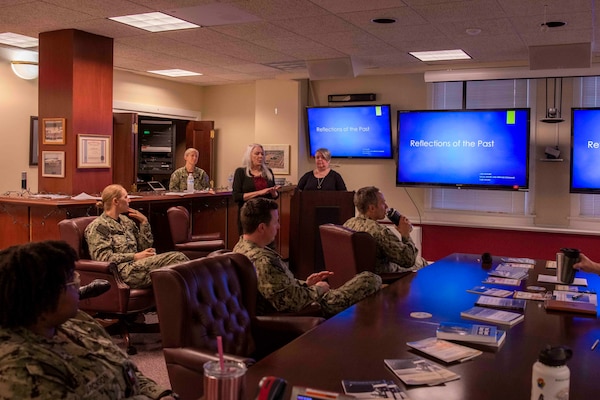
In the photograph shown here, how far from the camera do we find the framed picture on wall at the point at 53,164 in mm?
6145

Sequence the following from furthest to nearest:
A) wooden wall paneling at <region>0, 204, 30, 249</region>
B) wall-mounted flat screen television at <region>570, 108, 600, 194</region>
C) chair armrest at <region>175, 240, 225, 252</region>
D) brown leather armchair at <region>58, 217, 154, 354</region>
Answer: wall-mounted flat screen television at <region>570, 108, 600, 194</region> < chair armrest at <region>175, 240, 225, 252</region> < wooden wall paneling at <region>0, 204, 30, 249</region> < brown leather armchair at <region>58, 217, 154, 354</region>

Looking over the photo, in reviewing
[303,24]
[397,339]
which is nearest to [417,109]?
[303,24]

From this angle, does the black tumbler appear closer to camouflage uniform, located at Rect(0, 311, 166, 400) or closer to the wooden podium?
the wooden podium

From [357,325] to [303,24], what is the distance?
3681 millimetres

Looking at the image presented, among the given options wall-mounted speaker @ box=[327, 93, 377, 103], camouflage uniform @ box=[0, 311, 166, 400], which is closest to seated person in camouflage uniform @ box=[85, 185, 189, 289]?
camouflage uniform @ box=[0, 311, 166, 400]

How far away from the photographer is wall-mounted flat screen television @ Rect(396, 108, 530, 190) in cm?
707

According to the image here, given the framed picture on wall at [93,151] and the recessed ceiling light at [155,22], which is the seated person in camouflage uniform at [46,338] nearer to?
the recessed ceiling light at [155,22]

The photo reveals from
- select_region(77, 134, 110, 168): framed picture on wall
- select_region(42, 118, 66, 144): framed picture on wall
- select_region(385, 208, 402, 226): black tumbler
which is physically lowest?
select_region(385, 208, 402, 226): black tumbler

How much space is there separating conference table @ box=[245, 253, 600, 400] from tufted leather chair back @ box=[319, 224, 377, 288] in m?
0.82

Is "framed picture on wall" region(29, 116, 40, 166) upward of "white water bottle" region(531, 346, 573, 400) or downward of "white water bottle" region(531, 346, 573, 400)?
upward

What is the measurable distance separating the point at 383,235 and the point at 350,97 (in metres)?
4.54

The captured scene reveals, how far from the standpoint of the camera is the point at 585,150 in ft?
22.2

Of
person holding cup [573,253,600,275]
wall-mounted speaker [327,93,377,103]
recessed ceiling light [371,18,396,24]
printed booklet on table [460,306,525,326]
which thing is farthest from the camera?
wall-mounted speaker [327,93,377,103]

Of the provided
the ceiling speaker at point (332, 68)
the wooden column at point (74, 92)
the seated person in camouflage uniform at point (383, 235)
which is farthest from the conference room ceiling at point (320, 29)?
the seated person in camouflage uniform at point (383, 235)
